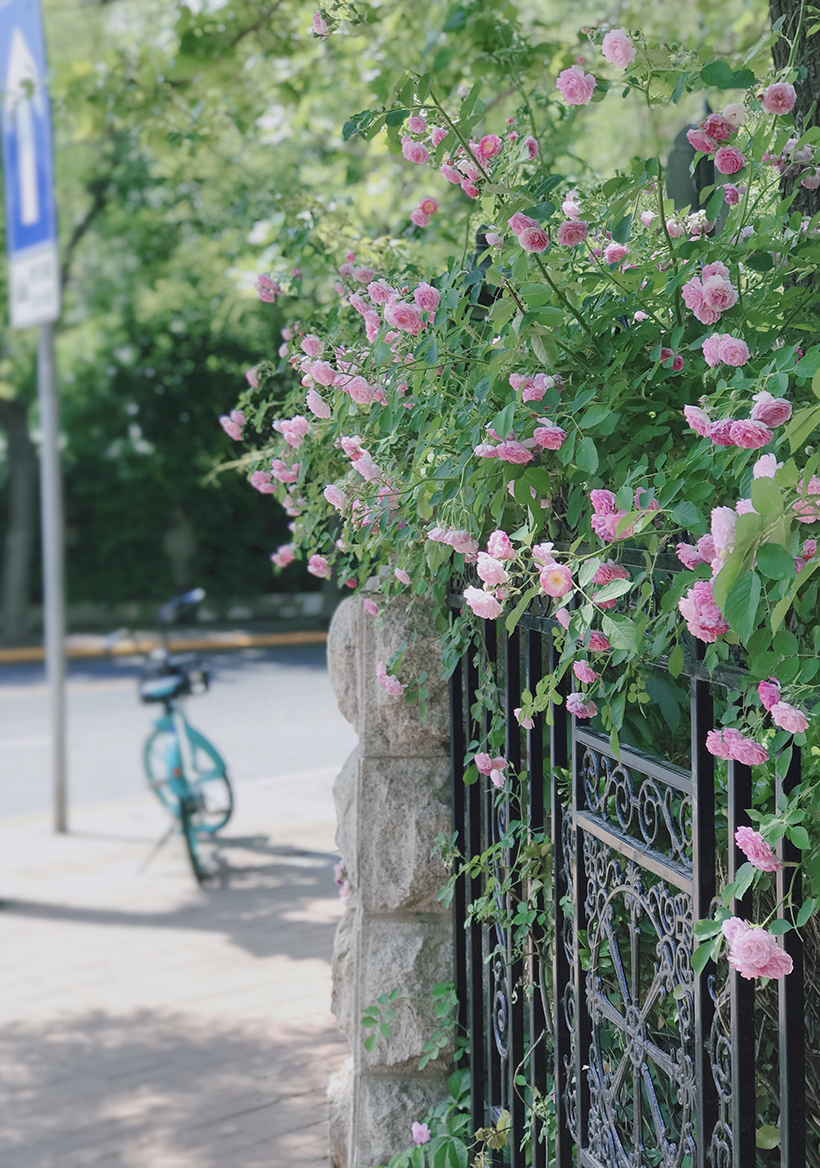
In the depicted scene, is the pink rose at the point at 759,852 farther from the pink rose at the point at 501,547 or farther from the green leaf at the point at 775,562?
the pink rose at the point at 501,547

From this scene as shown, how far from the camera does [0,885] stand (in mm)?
6277

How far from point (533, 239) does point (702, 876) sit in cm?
87

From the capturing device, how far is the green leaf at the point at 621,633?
4.90 feet

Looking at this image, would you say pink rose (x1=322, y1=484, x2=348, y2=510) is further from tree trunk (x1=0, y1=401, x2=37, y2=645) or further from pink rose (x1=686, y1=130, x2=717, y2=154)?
tree trunk (x1=0, y1=401, x2=37, y2=645)

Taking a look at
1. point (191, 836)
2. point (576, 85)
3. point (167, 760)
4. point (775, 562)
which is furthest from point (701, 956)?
point (167, 760)

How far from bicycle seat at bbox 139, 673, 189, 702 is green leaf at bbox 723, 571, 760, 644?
5.69 metres

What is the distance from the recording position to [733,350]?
1.50 metres

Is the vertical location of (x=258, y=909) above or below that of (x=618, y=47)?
below

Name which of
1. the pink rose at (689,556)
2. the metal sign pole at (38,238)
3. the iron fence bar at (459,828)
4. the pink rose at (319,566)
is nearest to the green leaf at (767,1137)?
the pink rose at (689,556)

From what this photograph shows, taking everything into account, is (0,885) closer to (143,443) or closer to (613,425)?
(613,425)

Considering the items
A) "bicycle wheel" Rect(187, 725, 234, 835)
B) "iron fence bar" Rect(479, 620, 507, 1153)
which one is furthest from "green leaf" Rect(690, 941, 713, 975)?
"bicycle wheel" Rect(187, 725, 234, 835)

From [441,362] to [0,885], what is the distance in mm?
5187

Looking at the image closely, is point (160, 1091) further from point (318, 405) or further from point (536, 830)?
point (318, 405)

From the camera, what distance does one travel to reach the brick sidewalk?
370cm
